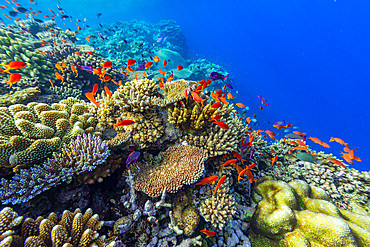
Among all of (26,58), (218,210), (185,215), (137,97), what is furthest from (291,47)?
(185,215)

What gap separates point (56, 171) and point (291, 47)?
153 meters

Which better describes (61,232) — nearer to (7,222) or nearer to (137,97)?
(7,222)

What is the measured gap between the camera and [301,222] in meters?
3.08

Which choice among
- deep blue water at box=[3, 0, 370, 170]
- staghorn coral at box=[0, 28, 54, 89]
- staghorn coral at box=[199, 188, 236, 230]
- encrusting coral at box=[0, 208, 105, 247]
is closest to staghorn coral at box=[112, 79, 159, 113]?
encrusting coral at box=[0, 208, 105, 247]

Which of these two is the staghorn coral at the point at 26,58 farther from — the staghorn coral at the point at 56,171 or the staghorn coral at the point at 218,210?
the staghorn coral at the point at 218,210

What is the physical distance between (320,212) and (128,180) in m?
4.36

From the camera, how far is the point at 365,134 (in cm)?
6619

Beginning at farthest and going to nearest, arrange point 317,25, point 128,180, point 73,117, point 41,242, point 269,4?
point 269,4, point 317,25, point 73,117, point 128,180, point 41,242

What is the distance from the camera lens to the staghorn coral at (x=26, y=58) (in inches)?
262

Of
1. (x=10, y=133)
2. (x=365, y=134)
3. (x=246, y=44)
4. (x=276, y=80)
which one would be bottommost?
(x=10, y=133)

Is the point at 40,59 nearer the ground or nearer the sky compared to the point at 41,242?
nearer the sky

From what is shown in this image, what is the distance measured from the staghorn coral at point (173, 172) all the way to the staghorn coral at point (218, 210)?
2.10 ft

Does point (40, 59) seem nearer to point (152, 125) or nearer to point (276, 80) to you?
point (152, 125)

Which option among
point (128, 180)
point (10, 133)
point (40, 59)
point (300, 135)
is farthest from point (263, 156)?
point (40, 59)
